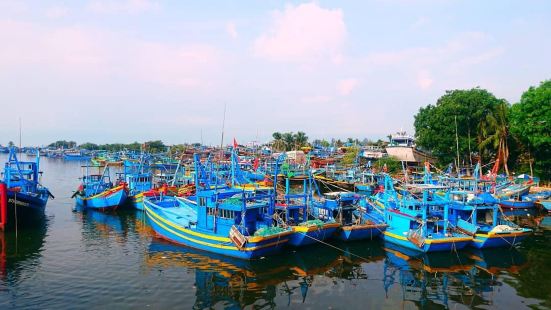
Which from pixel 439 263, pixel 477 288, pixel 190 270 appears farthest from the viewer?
pixel 439 263

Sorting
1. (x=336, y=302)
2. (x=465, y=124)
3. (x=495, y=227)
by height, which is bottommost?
(x=336, y=302)

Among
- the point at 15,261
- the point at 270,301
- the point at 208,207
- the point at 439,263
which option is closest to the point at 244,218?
the point at 208,207

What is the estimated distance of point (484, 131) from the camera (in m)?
61.3

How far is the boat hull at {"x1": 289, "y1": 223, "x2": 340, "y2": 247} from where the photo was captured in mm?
26580

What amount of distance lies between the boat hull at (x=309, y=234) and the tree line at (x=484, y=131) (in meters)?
36.3

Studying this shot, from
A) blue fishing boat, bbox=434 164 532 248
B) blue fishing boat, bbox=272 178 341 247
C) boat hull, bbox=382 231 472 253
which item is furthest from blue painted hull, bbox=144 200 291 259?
blue fishing boat, bbox=434 164 532 248

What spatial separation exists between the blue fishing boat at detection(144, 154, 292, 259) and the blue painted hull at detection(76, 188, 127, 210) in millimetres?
14903

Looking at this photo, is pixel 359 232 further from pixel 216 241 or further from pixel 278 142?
pixel 278 142

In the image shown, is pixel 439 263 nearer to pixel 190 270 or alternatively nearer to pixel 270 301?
pixel 270 301

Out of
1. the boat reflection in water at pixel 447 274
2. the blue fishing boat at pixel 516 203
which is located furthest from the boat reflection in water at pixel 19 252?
the blue fishing boat at pixel 516 203

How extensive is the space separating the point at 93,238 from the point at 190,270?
12.3m

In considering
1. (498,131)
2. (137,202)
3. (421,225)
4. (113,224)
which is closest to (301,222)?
(421,225)

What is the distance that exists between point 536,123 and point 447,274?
128ft

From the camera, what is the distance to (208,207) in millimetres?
26875
